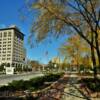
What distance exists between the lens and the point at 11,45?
170750mm

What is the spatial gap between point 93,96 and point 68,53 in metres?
39.2

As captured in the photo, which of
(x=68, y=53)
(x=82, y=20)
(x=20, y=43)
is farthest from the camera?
(x=20, y=43)

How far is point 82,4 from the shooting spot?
20578mm

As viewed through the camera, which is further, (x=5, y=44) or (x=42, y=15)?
(x=5, y=44)

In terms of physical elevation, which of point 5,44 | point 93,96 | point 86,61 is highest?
point 5,44

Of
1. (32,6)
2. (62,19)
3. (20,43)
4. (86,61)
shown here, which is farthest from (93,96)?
(20,43)

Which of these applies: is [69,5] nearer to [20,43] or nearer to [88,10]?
[88,10]

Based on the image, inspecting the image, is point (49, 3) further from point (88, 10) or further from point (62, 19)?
point (88, 10)

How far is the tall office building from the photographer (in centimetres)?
16625

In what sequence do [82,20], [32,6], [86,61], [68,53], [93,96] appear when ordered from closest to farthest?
1. [93,96]
2. [32,6]
3. [82,20]
4. [86,61]
5. [68,53]

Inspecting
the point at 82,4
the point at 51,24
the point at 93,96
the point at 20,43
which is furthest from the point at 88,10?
the point at 20,43

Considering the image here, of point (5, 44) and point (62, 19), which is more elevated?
point (5, 44)

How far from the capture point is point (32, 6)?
20125mm

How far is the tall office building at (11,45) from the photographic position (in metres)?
166
